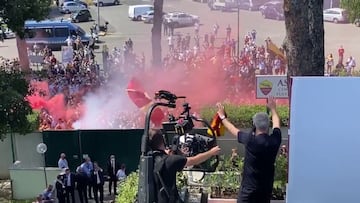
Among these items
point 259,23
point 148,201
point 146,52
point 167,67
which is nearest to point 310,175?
point 148,201

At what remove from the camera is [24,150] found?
1655cm

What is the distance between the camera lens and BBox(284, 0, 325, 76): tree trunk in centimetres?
980

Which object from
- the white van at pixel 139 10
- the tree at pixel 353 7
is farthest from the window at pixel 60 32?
the tree at pixel 353 7

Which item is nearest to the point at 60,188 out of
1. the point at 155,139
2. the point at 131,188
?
the point at 131,188

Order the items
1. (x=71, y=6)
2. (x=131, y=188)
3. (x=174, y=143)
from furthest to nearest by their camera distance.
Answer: (x=71, y=6), (x=131, y=188), (x=174, y=143)

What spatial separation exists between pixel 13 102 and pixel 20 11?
1.89 metres

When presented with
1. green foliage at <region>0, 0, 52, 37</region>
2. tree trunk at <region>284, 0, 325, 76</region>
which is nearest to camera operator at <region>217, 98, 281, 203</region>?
tree trunk at <region>284, 0, 325, 76</region>

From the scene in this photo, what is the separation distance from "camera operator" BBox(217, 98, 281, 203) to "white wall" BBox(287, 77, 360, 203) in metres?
0.25

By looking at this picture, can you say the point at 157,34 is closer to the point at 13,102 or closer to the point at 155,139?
the point at 13,102

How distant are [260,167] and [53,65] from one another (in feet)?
69.9

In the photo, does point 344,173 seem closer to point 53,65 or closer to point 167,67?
point 167,67

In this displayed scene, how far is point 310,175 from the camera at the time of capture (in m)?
5.55

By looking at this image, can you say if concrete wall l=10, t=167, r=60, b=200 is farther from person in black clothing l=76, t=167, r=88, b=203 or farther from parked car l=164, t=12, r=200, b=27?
parked car l=164, t=12, r=200, b=27

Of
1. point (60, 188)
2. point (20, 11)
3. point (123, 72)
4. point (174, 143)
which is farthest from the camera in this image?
point (123, 72)
